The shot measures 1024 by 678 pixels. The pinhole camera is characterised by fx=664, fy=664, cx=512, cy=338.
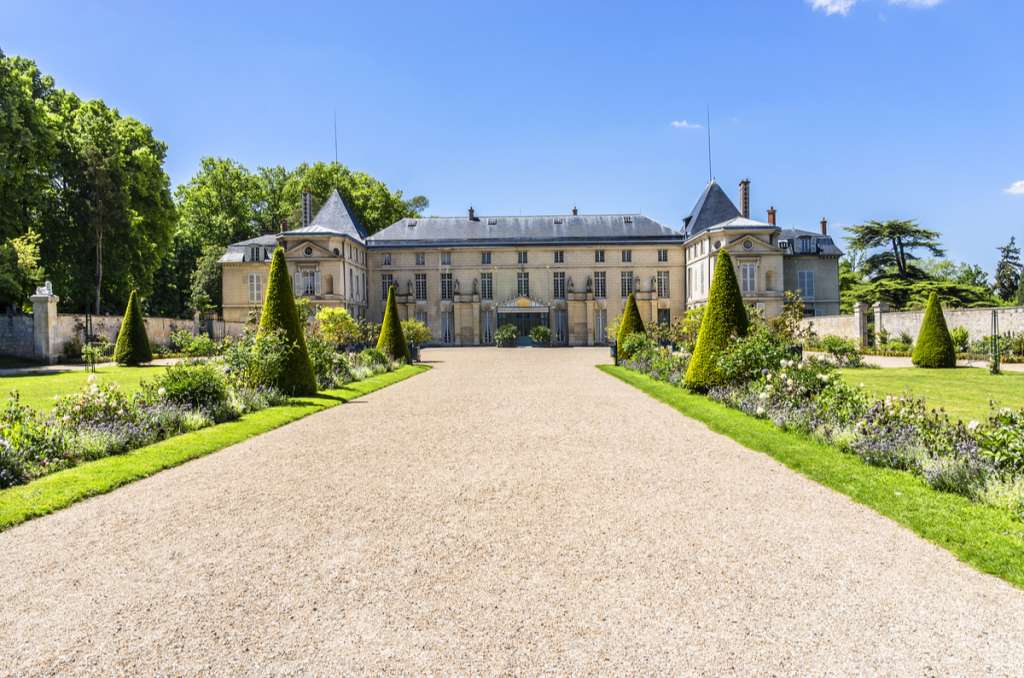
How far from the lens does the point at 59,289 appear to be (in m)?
29.8

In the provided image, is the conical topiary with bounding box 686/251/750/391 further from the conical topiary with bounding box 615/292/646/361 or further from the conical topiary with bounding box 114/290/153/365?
the conical topiary with bounding box 114/290/153/365

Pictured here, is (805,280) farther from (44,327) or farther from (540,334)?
(44,327)

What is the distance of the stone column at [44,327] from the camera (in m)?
24.6

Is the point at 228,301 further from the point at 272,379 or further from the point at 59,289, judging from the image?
the point at 272,379

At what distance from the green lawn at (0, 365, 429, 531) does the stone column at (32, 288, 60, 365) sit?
18.9 metres

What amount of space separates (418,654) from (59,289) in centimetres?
3363

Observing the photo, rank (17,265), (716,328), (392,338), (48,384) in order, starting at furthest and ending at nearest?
(392,338)
(17,265)
(48,384)
(716,328)

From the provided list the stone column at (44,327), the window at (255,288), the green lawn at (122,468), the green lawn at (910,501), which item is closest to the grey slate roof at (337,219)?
the window at (255,288)

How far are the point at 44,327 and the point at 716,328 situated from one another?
24.5 metres

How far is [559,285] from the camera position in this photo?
45938mm

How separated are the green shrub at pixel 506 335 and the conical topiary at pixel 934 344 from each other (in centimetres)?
2582

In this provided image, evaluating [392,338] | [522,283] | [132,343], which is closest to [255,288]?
Result: [522,283]

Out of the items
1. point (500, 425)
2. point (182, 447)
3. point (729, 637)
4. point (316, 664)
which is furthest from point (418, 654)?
point (500, 425)

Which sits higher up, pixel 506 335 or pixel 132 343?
pixel 132 343
